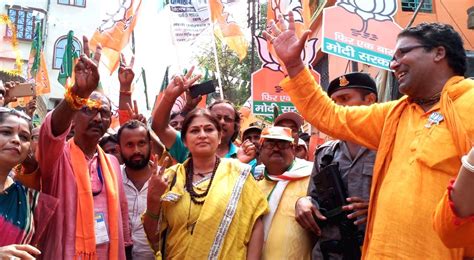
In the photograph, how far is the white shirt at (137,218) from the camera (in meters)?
3.58

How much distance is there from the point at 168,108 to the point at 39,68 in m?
10.5

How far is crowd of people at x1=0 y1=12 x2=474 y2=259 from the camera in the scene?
220cm

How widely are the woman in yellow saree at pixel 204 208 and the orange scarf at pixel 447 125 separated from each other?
86cm

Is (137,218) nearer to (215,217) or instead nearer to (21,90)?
(215,217)

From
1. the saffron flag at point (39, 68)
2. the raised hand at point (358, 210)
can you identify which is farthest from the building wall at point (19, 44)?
the raised hand at point (358, 210)

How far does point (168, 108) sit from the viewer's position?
363 cm

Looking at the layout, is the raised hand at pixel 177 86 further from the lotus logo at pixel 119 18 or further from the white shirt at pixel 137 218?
the lotus logo at pixel 119 18

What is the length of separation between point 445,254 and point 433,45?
0.96 meters

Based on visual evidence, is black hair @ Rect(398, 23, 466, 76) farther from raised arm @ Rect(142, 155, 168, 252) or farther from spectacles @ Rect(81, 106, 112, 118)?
spectacles @ Rect(81, 106, 112, 118)

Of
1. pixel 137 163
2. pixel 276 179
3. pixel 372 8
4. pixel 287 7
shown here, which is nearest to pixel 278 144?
pixel 276 179

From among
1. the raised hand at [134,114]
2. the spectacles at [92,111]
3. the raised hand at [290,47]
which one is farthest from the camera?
the raised hand at [134,114]

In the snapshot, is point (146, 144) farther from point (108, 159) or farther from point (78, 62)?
point (78, 62)

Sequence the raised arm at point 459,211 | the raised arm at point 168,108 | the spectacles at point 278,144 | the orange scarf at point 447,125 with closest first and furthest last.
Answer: the raised arm at point 459,211 → the orange scarf at point 447,125 → the spectacles at point 278,144 → the raised arm at point 168,108

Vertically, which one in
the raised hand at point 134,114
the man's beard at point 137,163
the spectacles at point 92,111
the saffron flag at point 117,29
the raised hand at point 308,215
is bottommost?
the raised hand at point 308,215
